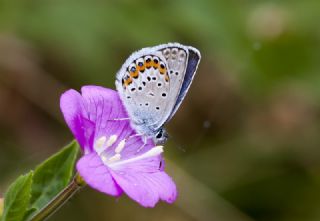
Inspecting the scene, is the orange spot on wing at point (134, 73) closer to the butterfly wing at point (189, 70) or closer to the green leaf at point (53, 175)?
the butterfly wing at point (189, 70)

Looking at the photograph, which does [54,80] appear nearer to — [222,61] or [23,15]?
[23,15]

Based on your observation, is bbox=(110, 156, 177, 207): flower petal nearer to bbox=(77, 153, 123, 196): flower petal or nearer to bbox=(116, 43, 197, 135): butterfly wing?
bbox=(77, 153, 123, 196): flower petal

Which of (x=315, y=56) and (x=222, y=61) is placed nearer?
(x=315, y=56)

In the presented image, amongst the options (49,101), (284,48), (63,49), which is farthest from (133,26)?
Result: (284,48)

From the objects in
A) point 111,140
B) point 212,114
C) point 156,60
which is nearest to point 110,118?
point 111,140

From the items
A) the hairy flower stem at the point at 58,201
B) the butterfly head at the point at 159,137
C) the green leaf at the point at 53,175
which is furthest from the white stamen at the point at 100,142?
the hairy flower stem at the point at 58,201
